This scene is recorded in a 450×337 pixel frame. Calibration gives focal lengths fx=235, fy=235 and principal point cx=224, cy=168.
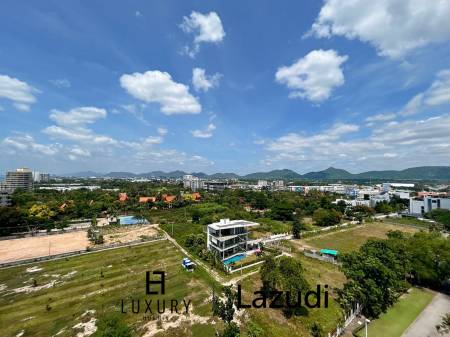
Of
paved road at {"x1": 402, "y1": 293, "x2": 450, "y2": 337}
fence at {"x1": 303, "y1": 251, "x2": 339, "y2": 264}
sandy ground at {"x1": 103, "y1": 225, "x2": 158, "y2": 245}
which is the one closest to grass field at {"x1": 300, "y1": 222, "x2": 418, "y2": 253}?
fence at {"x1": 303, "y1": 251, "x2": 339, "y2": 264}

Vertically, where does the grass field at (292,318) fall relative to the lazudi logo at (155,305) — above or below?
below

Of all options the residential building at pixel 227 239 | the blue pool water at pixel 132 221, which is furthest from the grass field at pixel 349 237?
the blue pool water at pixel 132 221

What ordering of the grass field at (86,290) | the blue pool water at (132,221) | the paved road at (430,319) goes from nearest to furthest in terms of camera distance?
1. the paved road at (430,319)
2. the grass field at (86,290)
3. the blue pool water at (132,221)

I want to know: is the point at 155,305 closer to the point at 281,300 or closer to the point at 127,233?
the point at 281,300

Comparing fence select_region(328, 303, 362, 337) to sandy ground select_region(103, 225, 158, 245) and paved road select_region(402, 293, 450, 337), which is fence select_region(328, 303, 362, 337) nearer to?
Answer: paved road select_region(402, 293, 450, 337)

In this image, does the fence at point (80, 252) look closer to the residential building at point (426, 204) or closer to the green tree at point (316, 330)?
the green tree at point (316, 330)

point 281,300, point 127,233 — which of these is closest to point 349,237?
point 281,300
